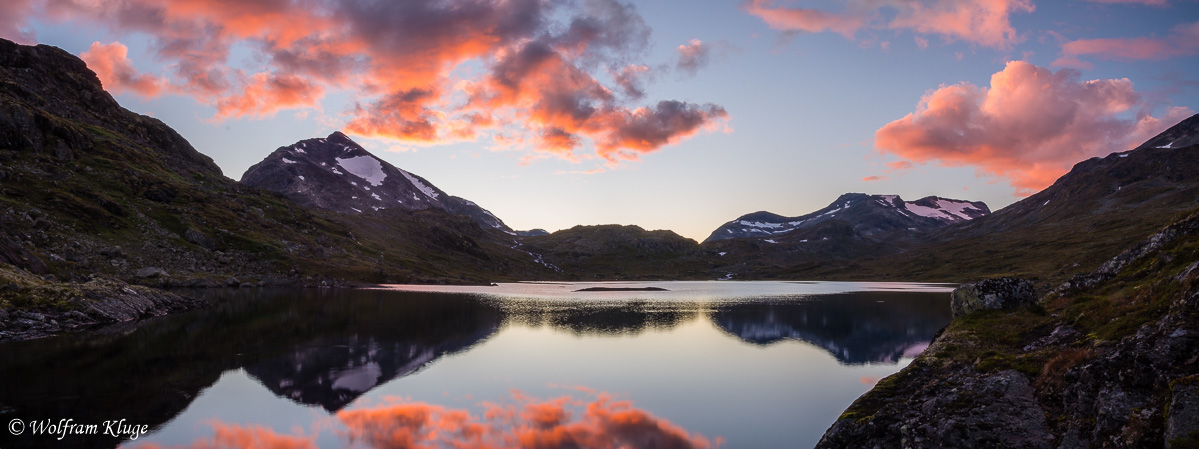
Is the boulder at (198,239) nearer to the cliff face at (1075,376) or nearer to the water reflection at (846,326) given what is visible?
the water reflection at (846,326)

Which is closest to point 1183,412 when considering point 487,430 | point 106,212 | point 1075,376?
point 1075,376

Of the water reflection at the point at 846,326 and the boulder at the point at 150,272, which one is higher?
the boulder at the point at 150,272

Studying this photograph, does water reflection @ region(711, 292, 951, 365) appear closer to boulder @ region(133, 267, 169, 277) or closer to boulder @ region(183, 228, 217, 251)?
boulder @ region(133, 267, 169, 277)

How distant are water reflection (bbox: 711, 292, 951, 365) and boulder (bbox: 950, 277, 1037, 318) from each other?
19.7 m

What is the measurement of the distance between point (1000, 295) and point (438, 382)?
38.5 meters

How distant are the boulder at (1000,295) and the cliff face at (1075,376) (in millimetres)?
2504

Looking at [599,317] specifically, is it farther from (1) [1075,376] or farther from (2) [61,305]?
(1) [1075,376]

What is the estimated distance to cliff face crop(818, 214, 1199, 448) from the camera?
45.2ft

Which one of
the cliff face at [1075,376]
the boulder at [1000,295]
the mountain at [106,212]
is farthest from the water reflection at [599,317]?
the mountain at [106,212]

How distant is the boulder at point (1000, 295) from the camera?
3231 centimetres

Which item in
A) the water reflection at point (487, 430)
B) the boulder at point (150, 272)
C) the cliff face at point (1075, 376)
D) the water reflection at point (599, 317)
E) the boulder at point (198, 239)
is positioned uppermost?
the boulder at point (198, 239)

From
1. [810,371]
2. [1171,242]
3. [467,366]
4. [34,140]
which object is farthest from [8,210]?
[1171,242]

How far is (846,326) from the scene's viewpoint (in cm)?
8125

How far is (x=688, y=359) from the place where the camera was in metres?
52.8
